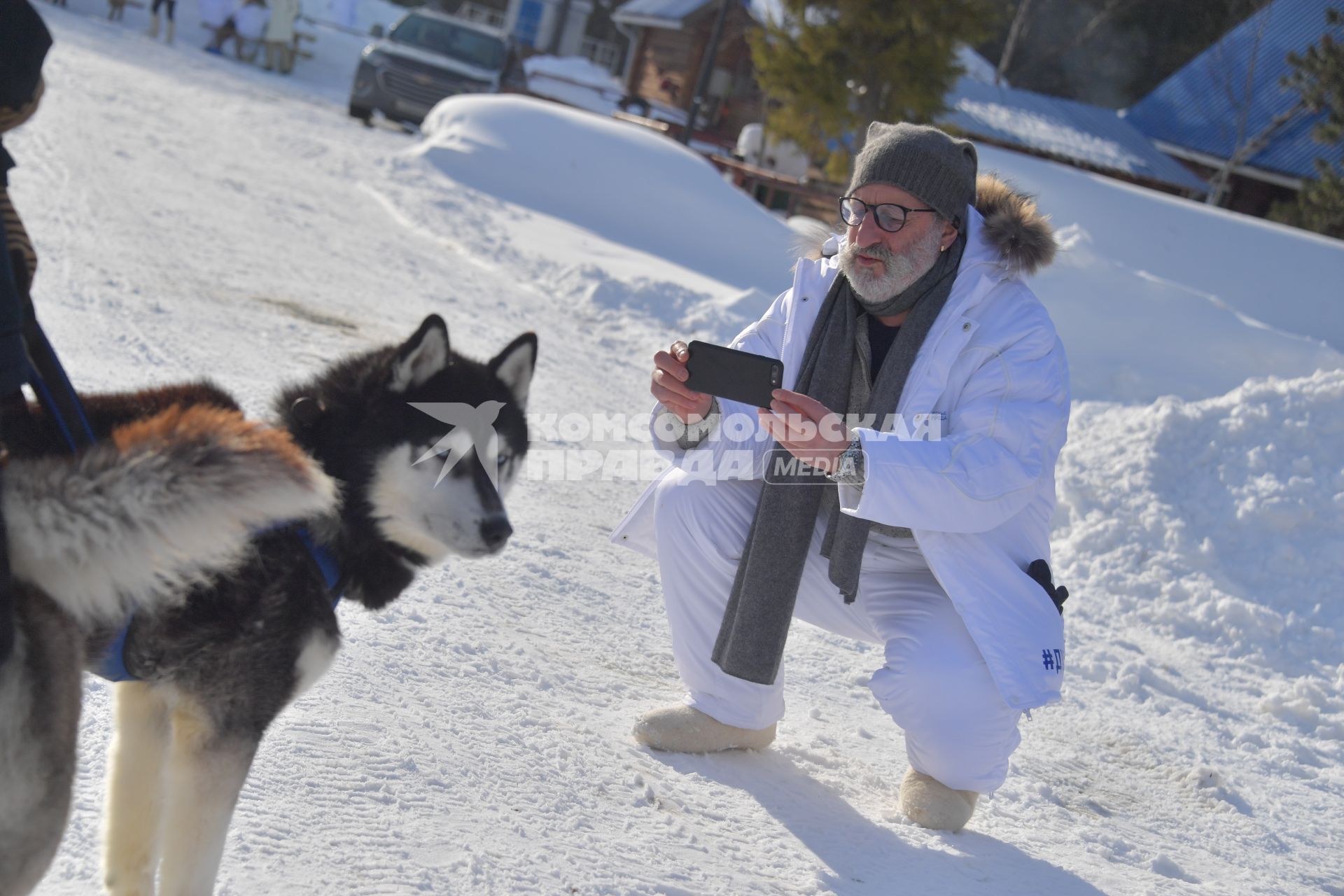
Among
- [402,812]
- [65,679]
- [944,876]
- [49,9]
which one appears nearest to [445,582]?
[402,812]

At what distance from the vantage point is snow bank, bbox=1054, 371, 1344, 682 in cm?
484

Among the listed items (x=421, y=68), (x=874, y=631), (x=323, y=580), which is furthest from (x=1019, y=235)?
(x=421, y=68)

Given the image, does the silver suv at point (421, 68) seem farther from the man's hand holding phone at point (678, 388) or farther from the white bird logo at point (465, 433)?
the white bird logo at point (465, 433)

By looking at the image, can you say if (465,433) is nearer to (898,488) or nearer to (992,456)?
(898,488)

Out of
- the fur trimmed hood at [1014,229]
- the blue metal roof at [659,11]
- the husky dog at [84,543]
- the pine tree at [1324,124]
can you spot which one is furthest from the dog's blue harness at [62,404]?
the blue metal roof at [659,11]

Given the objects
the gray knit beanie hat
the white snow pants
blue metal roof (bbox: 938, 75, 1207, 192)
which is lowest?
the white snow pants

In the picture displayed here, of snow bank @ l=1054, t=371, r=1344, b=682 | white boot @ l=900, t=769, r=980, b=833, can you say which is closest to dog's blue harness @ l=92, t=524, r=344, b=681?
white boot @ l=900, t=769, r=980, b=833

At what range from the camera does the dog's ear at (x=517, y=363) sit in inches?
107

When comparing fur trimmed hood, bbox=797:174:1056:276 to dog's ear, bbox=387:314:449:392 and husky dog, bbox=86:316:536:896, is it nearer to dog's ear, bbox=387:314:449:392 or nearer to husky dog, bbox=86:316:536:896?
husky dog, bbox=86:316:536:896

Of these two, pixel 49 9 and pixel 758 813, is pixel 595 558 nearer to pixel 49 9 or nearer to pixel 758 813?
pixel 758 813

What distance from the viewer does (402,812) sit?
2.53m

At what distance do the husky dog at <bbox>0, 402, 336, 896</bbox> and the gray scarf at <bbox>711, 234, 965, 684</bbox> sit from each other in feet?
5.57

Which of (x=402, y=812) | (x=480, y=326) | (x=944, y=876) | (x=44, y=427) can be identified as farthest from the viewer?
(x=480, y=326)

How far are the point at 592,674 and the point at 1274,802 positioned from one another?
2341mm
